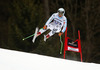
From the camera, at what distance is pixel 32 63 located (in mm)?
4426

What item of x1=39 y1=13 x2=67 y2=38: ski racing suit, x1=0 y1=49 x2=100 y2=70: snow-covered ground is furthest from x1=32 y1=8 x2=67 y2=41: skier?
x1=0 y1=49 x2=100 y2=70: snow-covered ground

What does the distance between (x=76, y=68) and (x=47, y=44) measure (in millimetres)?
3373

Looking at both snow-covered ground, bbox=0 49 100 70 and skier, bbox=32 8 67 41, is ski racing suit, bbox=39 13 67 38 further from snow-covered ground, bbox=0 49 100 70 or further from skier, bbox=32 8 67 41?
snow-covered ground, bbox=0 49 100 70

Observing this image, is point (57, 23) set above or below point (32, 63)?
above

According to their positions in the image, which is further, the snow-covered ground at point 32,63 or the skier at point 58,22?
the skier at point 58,22

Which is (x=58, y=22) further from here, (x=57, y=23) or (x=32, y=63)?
(x=32, y=63)

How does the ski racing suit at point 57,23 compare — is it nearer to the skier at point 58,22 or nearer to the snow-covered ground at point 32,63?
the skier at point 58,22

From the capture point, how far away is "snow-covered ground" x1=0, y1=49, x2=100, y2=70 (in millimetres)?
4215

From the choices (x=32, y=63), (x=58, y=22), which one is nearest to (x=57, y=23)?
(x=58, y=22)

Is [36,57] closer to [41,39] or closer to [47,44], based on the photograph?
[41,39]

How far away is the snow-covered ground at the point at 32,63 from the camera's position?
4215mm

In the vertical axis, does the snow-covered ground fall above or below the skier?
below

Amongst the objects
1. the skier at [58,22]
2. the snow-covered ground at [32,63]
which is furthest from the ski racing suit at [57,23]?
the snow-covered ground at [32,63]

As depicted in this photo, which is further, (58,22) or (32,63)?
(58,22)
